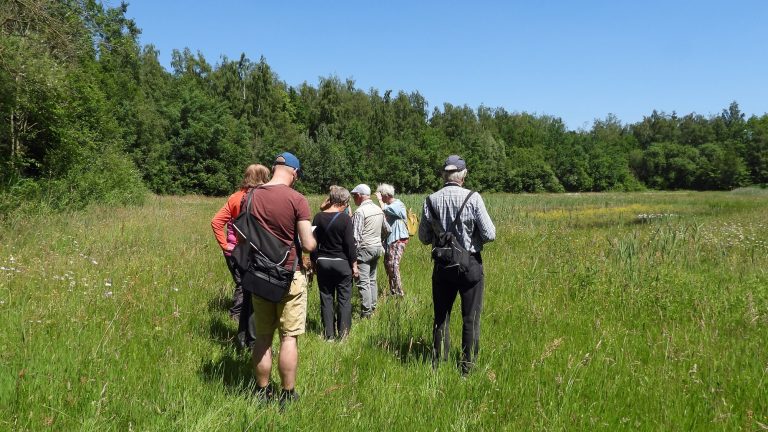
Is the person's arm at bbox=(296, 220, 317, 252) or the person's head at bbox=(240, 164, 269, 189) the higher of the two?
the person's head at bbox=(240, 164, 269, 189)

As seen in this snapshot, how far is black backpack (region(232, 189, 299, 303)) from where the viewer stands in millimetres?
3080

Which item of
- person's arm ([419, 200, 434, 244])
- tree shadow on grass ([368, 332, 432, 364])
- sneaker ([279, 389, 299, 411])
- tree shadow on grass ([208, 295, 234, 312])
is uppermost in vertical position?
person's arm ([419, 200, 434, 244])

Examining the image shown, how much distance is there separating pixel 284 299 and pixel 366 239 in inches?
99.4

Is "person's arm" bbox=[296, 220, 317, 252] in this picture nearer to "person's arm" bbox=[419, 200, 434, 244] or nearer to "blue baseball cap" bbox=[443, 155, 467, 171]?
"person's arm" bbox=[419, 200, 434, 244]

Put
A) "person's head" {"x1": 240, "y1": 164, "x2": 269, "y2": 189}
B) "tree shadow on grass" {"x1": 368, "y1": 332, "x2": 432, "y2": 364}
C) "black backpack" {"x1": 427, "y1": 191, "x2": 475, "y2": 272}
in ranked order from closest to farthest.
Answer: "black backpack" {"x1": 427, "y1": 191, "x2": 475, "y2": 272}
"tree shadow on grass" {"x1": 368, "y1": 332, "x2": 432, "y2": 364}
"person's head" {"x1": 240, "y1": 164, "x2": 269, "y2": 189}

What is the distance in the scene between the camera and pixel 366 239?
18.6 feet

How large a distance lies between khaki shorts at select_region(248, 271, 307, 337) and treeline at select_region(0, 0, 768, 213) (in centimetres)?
1039

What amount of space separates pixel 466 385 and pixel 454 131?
252 feet

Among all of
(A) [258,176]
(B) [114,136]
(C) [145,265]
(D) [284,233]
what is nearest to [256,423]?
(D) [284,233]

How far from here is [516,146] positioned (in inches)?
3354

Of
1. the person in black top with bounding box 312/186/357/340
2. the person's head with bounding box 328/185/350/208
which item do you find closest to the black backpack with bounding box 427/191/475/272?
the person in black top with bounding box 312/186/357/340

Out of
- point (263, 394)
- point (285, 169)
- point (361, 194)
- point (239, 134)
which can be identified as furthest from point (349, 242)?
point (239, 134)

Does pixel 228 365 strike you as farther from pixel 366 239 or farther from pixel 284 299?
pixel 366 239

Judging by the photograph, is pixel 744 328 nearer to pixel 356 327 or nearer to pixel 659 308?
pixel 659 308
